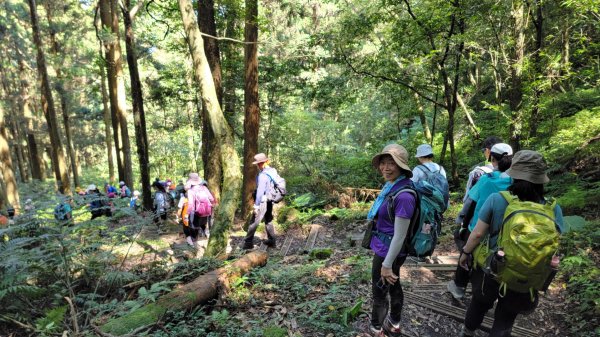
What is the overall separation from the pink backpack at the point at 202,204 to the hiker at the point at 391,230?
5.60 m

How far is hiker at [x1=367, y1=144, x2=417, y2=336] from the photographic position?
3186 mm

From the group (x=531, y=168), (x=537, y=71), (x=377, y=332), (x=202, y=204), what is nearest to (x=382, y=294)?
(x=377, y=332)

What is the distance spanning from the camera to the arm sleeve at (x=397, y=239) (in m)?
3.18

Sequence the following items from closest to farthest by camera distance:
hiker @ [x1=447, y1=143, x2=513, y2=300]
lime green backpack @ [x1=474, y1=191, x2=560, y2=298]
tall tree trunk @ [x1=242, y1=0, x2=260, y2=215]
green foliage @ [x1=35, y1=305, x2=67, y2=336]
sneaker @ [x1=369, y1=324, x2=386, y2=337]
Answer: lime green backpack @ [x1=474, y1=191, x2=560, y2=298] < green foliage @ [x1=35, y1=305, x2=67, y2=336] < sneaker @ [x1=369, y1=324, x2=386, y2=337] < hiker @ [x1=447, y1=143, x2=513, y2=300] < tall tree trunk @ [x1=242, y1=0, x2=260, y2=215]

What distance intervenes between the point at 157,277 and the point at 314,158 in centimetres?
1312

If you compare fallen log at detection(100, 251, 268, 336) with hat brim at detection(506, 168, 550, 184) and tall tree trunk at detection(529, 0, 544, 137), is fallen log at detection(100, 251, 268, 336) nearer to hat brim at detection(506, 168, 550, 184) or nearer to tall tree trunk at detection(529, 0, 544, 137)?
hat brim at detection(506, 168, 550, 184)

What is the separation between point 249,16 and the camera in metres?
10.1

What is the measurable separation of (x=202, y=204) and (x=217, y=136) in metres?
2.61

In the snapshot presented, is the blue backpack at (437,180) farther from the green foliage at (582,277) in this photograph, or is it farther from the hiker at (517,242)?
the green foliage at (582,277)

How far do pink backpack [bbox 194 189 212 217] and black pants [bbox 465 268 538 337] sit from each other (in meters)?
6.39

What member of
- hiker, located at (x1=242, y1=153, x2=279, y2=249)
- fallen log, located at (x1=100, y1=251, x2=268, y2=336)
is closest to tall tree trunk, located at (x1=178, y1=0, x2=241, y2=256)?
fallen log, located at (x1=100, y1=251, x2=268, y2=336)

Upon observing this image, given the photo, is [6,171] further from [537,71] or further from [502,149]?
[537,71]

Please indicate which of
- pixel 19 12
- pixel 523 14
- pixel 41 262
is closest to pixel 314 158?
pixel 523 14

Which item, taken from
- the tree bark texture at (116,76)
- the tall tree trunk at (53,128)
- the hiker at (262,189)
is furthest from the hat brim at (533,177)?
the tall tree trunk at (53,128)
